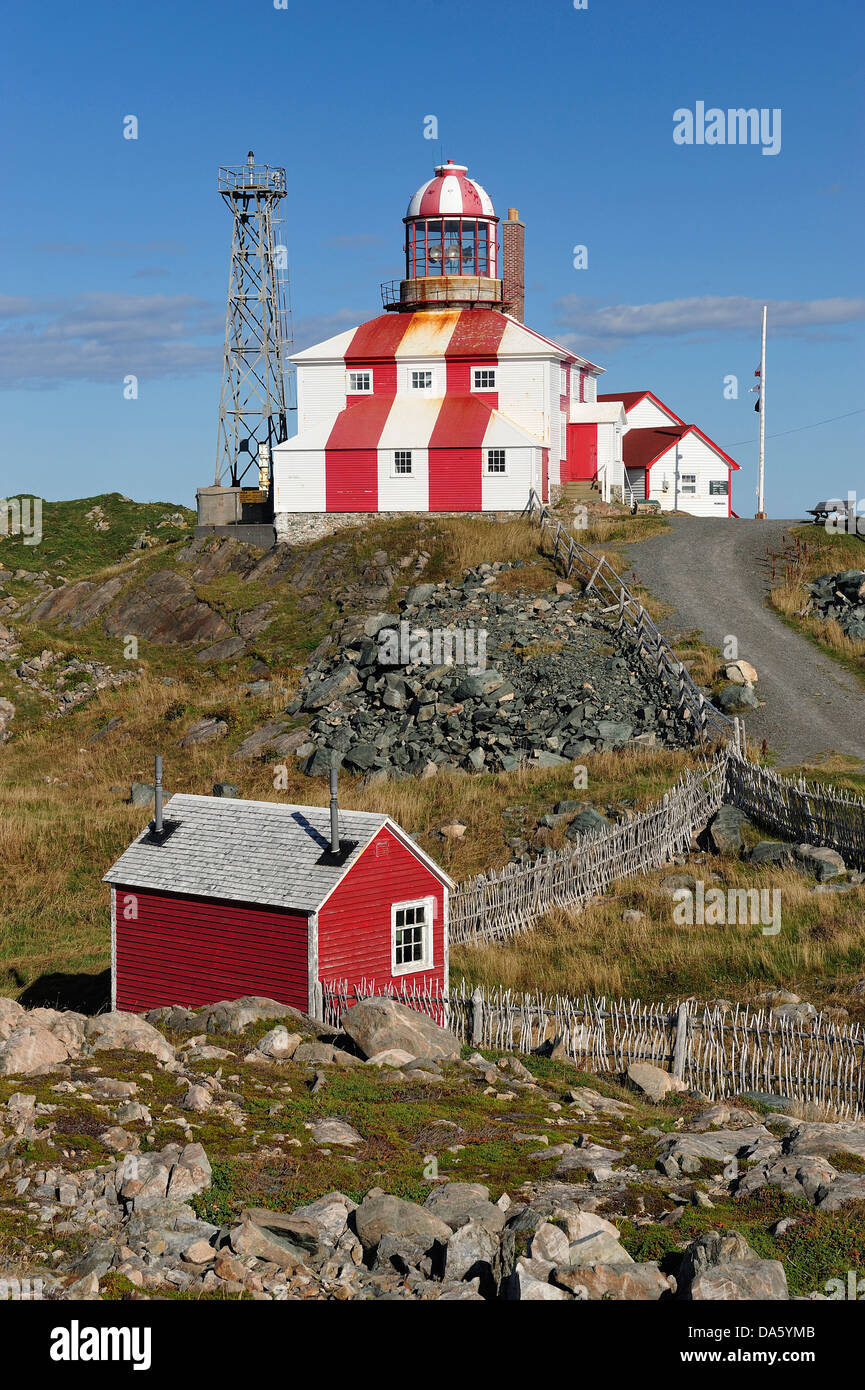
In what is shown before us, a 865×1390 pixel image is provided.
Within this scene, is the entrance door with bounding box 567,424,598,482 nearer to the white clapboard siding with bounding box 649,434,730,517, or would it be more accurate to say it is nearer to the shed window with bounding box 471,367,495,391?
the shed window with bounding box 471,367,495,391

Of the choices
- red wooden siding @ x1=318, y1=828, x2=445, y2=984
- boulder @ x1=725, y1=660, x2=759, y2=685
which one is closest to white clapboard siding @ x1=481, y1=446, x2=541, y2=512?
boulder @ x1=725, y1=660, x2=759, y2=685

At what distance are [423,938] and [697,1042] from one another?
5.76m

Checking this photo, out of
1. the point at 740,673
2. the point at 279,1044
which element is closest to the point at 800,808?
the point at 740,673

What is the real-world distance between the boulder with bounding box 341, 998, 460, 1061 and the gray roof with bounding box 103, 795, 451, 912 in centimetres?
305

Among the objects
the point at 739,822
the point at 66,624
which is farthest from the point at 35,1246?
the point at 66,624

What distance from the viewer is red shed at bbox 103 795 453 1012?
65.6 ft

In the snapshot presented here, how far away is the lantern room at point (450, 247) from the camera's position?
5031 centimetres

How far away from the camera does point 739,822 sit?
28.1 m

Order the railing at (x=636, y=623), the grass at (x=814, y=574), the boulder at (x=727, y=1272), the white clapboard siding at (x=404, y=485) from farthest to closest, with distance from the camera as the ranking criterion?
1. the white clapboard siding at (x=404, y=485)
2. the grass at (x=814, y=574)
3. the railing at (x=636, y=623)
4. the boulder at (x=727, y=1272)

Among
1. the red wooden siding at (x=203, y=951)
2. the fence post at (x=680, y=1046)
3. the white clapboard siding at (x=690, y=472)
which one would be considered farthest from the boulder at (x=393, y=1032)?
the white clapboard siding at (x=690, y=472)

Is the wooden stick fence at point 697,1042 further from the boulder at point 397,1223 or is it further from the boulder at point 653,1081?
the boulder at point 397,1223

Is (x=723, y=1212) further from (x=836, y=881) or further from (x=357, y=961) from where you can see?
(x=836, y=881)

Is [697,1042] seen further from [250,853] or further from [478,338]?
[478,338]

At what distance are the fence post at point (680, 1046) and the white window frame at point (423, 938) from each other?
552 centimetres
